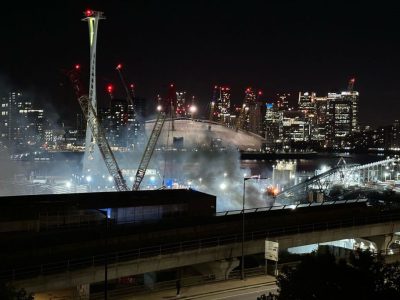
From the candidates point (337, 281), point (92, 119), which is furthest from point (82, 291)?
point (92, 119)

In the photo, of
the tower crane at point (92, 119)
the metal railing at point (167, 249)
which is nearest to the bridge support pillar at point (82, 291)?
the metal railing at point (167, 249)

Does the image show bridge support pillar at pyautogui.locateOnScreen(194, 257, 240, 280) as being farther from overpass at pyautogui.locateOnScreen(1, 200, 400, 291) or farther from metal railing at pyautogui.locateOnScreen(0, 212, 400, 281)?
metal railing at pyautogui.locateOnScreen(0, 212, 400, 281)

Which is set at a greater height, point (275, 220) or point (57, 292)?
point (275, 220)

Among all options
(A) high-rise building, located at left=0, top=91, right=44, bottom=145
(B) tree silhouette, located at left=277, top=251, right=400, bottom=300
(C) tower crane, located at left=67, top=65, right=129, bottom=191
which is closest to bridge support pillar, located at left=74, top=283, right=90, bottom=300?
(B) tree silhouette, located at left=277, top=251, right=400, bottom=300

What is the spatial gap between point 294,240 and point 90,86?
42.6m

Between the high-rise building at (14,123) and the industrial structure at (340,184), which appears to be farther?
the high-rise building at (14,123)

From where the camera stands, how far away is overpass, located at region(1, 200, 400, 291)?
1834cm

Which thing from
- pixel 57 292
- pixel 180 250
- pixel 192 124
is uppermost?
pixel 192 124

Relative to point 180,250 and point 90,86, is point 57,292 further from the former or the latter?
point 90,86

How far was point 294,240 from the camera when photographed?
2583 cm

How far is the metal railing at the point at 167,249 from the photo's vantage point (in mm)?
17797

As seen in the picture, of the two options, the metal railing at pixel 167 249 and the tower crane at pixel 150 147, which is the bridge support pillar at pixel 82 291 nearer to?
the metal railing at pixel 167 249

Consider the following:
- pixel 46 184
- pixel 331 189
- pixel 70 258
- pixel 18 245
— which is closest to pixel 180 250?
pixel 70 258

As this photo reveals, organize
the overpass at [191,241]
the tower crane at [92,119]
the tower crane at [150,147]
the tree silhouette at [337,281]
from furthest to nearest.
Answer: the tower crane at [92,119]
the tower crane at [150,147]
the overpass at [191,241]
the tree silhouette at [337,281]
